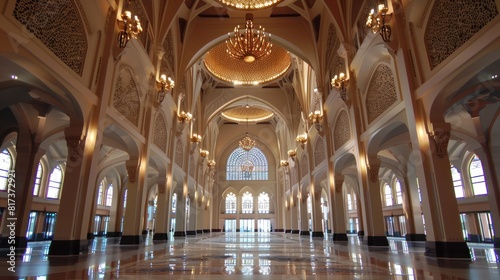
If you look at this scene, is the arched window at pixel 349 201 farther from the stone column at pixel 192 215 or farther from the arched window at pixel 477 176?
the stone column at pixel 192 215

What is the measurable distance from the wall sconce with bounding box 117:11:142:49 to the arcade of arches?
0.54ft

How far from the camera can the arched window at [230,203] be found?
31.2 m

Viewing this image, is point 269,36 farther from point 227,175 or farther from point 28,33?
point 227,175

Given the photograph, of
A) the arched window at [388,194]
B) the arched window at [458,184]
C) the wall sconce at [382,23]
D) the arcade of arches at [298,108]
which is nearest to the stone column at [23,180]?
the arcade of arches at [298,108]

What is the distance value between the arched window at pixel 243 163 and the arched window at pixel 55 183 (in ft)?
57.1

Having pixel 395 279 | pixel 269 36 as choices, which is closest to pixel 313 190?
pixel 269 36

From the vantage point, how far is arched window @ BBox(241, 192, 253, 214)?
31125 millimetres

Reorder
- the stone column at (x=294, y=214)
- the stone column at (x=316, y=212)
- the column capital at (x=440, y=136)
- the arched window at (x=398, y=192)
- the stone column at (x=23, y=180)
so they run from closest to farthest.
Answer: the column capital at (x=440, y=136), the stone column at (x=23, y=180), the stone column at (x=316, y=212), the arched window at (x=398, y=192), the stone column at (x=294, y=214)

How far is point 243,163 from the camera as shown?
105 feet

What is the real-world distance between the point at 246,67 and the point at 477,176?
1497 cm

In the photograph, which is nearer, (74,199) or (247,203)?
(74,199)

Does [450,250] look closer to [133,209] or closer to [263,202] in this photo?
[133,209]

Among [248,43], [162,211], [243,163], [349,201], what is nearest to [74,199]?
[162,211]

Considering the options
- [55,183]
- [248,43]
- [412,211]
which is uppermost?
[248,43]
